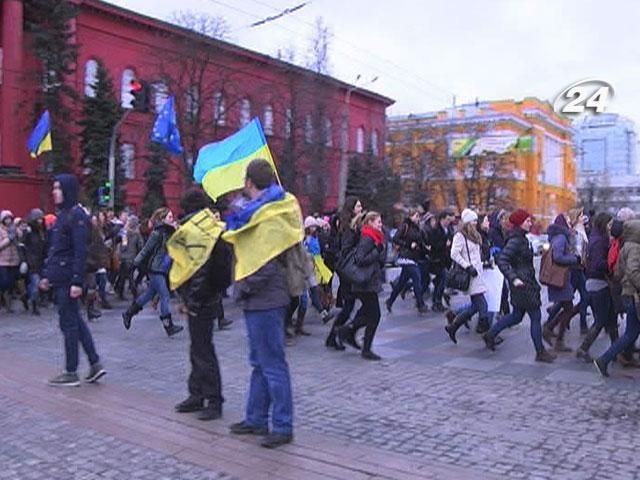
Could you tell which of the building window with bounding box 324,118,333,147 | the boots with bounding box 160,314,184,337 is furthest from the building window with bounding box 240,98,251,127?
the boots with bounding box 160,314,184,337

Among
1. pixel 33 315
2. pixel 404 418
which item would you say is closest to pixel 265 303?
pixel 404 418

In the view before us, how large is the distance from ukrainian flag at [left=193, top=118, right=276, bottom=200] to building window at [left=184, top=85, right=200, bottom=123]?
29.0m

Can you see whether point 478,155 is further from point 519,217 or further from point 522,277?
point 522,277

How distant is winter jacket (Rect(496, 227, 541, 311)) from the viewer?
30.6ft

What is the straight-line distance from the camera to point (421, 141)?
221ft

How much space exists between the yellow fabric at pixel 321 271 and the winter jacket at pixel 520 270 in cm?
361

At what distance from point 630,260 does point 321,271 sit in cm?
567

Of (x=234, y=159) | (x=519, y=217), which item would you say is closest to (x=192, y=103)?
(x=234, y=159)

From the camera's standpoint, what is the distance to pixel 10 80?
35906 mm

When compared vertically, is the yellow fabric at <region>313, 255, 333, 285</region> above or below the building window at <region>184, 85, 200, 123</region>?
below

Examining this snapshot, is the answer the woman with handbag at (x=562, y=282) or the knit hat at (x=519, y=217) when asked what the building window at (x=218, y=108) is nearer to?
→ the woman with handbag at (x=562, y=282)

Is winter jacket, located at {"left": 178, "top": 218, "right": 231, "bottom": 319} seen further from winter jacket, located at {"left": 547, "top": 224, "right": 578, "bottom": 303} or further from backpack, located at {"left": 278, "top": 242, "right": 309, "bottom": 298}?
winter jacket, located at {"left": 547, "top": 224, "right": 578, "bottom": 303}

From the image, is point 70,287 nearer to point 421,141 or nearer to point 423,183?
point 423,183

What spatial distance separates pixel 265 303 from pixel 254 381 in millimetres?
667
